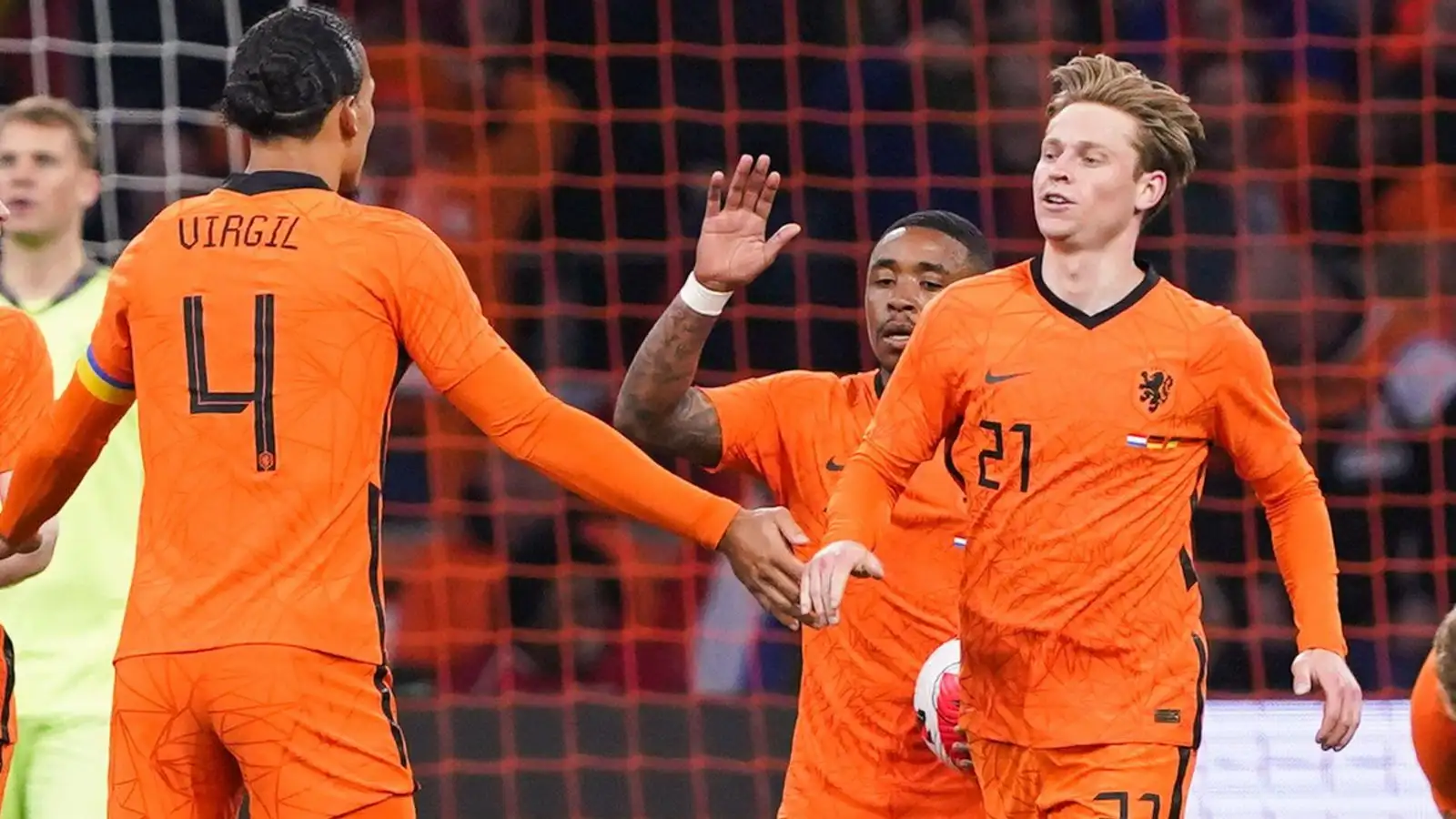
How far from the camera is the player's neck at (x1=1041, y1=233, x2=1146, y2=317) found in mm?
4109

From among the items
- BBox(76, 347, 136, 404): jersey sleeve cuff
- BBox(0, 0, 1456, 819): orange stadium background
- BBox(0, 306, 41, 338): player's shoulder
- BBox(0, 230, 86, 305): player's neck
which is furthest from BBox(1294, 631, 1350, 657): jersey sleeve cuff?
BBox(0, 0, 1456, 819): orange stadium background

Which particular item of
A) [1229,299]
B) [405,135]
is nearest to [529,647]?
[405,135]

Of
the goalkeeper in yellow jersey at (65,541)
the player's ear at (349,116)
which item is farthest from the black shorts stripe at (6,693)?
the player's ear at (349,116)

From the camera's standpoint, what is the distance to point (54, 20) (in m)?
8.21

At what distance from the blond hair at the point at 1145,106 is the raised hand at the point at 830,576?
889mm

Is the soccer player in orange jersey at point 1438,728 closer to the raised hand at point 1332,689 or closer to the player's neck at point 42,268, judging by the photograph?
the raised hand at point 1332,689

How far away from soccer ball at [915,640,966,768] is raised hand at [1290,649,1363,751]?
582mm

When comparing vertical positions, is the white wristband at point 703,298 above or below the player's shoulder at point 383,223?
below

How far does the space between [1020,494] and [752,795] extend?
140 inches

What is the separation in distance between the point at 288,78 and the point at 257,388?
472 mm

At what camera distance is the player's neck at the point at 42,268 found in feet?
17.4

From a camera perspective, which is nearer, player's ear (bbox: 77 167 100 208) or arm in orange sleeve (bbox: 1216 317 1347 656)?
arm in orange sleeve (bbox: 1216 317 1347 656)

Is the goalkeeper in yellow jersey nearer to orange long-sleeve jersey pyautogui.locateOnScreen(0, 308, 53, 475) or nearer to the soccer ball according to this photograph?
orange long-sleeve jersey pyautogui.locateOnScreen(0, 308, 53, 475)

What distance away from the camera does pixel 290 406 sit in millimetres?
3430
